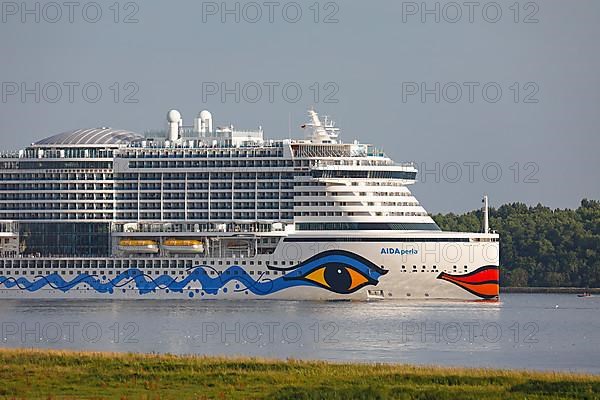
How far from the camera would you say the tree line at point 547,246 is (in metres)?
135

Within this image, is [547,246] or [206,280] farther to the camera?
[547,246]

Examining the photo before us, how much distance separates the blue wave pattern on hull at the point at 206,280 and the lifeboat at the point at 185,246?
1.21 m

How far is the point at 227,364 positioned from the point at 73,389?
688 cm

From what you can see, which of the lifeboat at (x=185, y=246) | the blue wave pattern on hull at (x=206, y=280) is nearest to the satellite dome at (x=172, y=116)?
the lifeboat at (x=185, y=246)

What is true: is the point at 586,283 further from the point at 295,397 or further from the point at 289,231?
the point at 295,397

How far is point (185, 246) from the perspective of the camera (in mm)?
95812

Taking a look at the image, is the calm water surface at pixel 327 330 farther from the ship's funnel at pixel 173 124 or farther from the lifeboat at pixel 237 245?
the ship's funnel at pixel 173 124

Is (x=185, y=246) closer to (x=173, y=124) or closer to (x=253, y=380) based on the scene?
(x=173, y=124)

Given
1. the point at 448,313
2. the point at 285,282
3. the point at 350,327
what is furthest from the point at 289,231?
the point at 350,327

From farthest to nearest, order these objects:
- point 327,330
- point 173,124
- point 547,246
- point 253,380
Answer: point 547,246 < point 173,124 < point 327,330 < point 253,380

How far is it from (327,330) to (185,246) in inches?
996

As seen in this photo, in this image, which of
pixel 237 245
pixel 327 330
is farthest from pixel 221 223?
pixel 327 330

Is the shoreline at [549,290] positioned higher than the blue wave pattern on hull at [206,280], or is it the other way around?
the blue wave pattern on hull at [206,280]

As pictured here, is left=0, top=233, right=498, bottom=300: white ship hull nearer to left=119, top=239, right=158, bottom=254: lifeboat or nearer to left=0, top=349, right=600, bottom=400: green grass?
left=119, top=239, right=158, bottom=254: lifeboat
